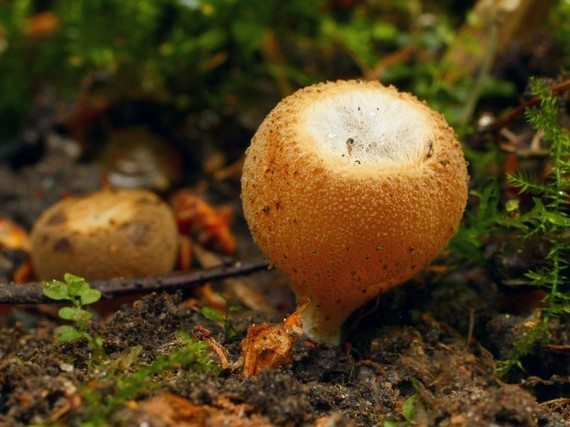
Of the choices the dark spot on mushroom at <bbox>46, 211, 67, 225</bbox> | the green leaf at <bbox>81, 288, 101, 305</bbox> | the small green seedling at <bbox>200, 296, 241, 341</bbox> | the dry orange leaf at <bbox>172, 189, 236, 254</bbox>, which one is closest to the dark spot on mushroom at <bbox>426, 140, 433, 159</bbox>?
the small green seedling at <bbox>200, 296, 241, 341</bbox>

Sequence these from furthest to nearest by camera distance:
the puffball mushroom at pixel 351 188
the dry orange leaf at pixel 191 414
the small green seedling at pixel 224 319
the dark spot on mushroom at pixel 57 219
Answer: the dark spot on mushroom at pixel 57 219, the small green seedling at pixel 224 319, the puffball mushroom at pixel 351 188, the dry orange leaf at pixel 191 414

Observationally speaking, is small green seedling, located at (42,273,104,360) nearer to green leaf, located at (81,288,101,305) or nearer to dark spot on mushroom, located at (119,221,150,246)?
green leaf, located at (81,288,101,305)

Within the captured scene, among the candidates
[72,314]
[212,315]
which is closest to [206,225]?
[212,315]

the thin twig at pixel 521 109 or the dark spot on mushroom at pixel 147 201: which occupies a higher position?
the thin twig at pixel 521 109

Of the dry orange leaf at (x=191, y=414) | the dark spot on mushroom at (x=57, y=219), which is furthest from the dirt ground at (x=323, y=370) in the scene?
the dark spot on mushroom at (x=57, y=219)

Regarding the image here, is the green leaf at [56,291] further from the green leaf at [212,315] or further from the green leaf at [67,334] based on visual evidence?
the green leaf at [212,315]

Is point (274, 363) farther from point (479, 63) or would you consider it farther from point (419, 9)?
point (419, 9)

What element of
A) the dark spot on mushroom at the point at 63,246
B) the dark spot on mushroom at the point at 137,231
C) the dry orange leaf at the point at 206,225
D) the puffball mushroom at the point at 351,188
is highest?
the puffball mushroom at the point at 351,188

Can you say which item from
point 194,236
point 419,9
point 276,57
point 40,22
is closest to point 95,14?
point 40,22
